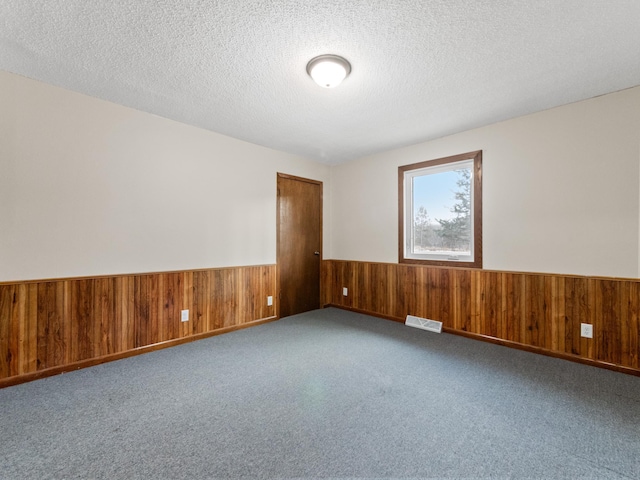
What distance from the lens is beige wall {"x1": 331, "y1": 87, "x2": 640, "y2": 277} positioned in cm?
241

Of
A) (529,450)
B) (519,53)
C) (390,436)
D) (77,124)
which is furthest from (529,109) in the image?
(77,124)

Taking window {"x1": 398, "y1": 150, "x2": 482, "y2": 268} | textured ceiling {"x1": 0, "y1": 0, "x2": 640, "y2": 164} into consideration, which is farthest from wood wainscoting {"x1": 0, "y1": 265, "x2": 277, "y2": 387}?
window {"x1": 398, "y1": 150, "x2": 482, "y2": 268}

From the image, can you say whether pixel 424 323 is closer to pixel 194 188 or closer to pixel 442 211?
pixel 442 211

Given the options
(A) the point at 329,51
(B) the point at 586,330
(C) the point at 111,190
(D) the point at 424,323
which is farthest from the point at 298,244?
(B) the point at 586,330

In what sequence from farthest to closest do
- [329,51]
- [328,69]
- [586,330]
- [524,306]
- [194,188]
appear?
[194,188], [524,306], [586,330], [328,69], [329,51]

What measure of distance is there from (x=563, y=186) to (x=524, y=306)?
1.23 metres

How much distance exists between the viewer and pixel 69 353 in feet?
7.96

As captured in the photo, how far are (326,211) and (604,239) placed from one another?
3.39m

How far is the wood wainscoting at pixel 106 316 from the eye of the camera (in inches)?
87.4

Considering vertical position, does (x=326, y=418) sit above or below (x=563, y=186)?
below

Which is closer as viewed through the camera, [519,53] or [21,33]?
[21,33]

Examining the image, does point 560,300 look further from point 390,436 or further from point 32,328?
point 32,328

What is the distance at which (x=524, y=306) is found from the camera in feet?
9.55

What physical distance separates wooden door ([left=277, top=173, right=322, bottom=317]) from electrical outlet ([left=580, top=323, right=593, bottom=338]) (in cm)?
323
